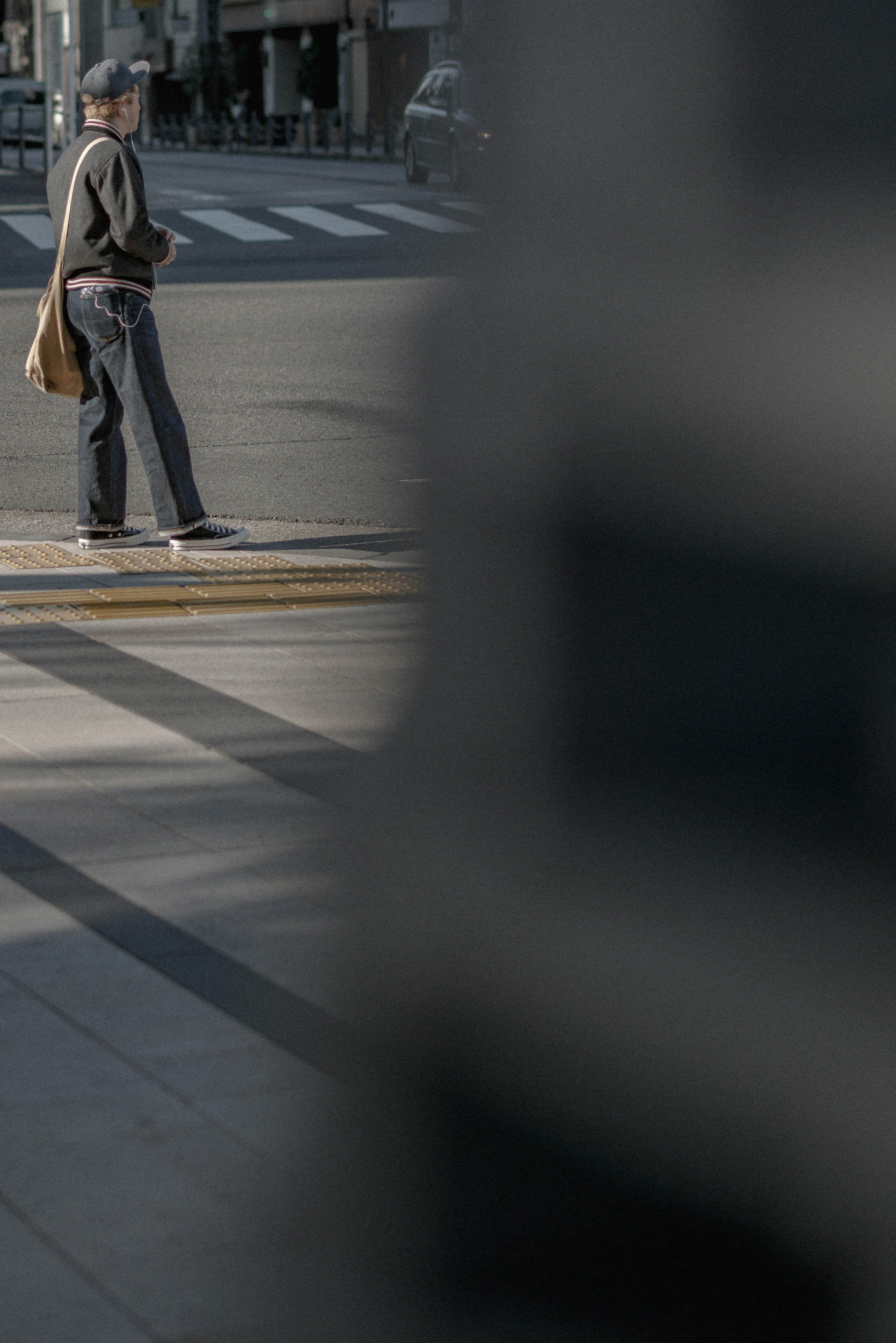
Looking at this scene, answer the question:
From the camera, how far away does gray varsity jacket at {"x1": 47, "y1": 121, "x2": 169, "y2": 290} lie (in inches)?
267

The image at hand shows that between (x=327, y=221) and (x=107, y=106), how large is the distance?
55.4 feet

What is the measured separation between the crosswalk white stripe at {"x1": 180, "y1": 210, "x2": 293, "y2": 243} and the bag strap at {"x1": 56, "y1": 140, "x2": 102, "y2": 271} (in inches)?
564

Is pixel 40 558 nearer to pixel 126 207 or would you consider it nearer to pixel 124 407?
pixel 124 407

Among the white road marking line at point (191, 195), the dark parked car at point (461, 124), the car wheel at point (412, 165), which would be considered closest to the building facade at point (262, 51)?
the white road marking line at point (191, 195)

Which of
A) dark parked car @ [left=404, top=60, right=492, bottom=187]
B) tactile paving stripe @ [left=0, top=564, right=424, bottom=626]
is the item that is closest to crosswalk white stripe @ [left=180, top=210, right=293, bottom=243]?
tactile paving stripe @ [left=0, top=564, right=424, bottom=626]

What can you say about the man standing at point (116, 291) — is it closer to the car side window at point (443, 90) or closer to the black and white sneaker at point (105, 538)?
the black and white sneaker at point (105, 538)

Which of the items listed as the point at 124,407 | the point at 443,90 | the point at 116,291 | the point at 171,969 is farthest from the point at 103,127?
the point at 443,90

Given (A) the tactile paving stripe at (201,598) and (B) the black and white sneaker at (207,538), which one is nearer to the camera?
(A) the tactile paving stripe at (201,598)

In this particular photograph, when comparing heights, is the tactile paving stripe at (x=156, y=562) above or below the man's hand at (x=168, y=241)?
below

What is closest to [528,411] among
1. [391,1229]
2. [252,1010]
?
[391,1229]

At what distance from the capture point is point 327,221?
2344 cm

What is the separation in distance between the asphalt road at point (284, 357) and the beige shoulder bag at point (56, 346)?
107cm

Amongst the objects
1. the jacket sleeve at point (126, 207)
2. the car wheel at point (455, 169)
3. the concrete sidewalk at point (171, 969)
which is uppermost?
the car wheel at point (455, 169)

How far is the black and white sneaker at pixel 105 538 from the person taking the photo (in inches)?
294
